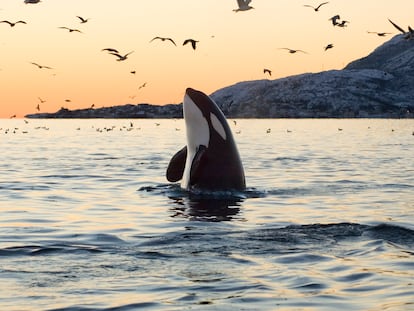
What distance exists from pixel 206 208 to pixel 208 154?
7.82ft

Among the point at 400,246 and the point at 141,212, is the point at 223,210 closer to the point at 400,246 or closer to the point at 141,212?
the point at 141,212

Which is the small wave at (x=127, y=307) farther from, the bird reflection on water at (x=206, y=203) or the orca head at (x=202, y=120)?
the orca head at (x=202, y=120)

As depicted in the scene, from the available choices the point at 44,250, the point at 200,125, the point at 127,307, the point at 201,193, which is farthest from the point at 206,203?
the point at 127,307

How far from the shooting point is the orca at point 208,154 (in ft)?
70.2

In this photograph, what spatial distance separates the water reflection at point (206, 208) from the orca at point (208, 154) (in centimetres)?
57

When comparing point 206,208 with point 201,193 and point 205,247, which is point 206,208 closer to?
point 201,193

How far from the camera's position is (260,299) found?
34.3 feet

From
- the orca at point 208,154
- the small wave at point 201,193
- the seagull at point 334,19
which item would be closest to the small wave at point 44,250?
the small wave at point 201,193

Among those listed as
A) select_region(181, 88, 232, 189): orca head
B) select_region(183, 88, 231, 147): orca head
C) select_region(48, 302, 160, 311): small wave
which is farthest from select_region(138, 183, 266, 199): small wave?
select_region(48, 302, 160, 311): small wave

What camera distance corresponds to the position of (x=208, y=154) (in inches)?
842

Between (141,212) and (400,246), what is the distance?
6900 millimetres

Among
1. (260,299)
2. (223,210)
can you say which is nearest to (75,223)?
(223,210)

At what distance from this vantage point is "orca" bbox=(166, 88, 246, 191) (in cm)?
2139

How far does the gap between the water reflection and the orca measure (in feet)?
1.86
